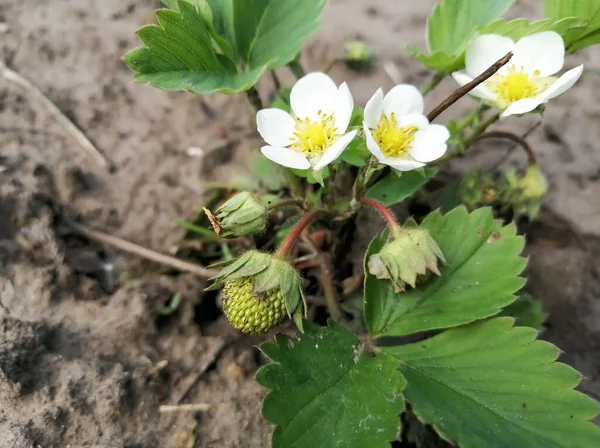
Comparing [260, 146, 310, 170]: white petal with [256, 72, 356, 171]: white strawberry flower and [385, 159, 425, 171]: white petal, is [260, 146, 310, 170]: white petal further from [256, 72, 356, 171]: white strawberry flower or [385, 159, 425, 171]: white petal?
[385, 159, 425, 171]: white petal

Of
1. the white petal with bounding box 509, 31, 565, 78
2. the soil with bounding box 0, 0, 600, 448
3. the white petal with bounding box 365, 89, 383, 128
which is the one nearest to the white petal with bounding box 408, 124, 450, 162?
the white petal with bounding box 365, 89, 383, 128

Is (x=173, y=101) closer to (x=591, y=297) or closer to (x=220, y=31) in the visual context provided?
(x=220, y=31)

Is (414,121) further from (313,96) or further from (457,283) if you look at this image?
(457,283)

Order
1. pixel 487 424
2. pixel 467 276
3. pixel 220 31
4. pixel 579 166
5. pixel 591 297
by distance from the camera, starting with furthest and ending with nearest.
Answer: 1. pixel 579 166
2. pixel 591 297
3. pixel 220 31
4. pixel 467 276
5. pixel 487 424

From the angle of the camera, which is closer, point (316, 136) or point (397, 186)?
point (316, 136)

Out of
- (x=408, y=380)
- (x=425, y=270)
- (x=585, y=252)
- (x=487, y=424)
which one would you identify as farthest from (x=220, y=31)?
(x=585, y=252)

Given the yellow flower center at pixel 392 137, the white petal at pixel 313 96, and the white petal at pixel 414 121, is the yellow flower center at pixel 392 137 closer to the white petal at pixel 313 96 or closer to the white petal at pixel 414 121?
the white petal at pixel 414 121

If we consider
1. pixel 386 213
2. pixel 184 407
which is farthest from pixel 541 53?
pixel 184 407
